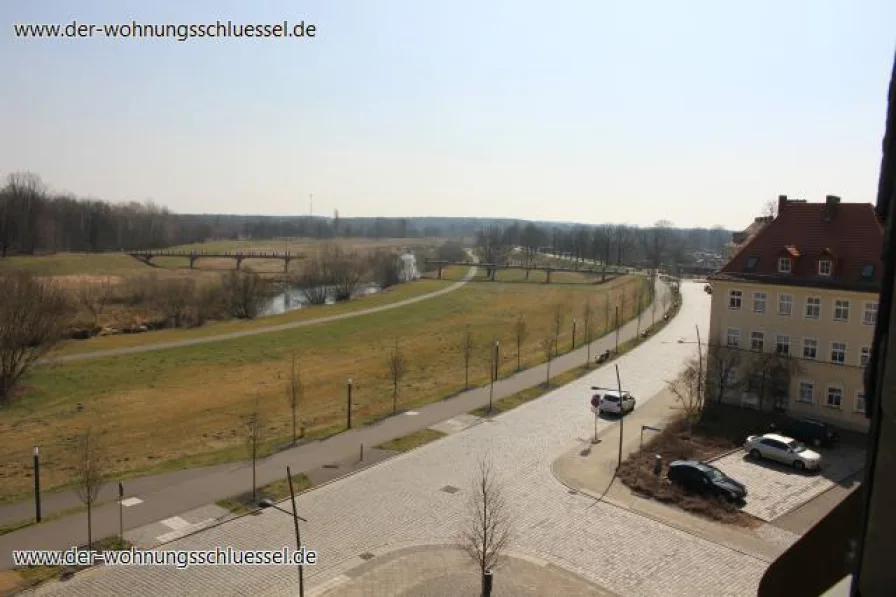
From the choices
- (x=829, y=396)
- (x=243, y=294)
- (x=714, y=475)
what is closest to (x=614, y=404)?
(x=829, y=396)

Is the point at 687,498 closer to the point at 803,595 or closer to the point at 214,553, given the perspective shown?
the point at 214,553

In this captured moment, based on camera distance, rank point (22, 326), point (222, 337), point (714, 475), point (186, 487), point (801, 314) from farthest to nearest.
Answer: point (222, 337) → point (22, 326) → point (801, 314) → point (186, 487) → point (714, 475)

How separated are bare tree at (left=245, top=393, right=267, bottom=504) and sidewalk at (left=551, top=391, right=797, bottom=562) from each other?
11386mm

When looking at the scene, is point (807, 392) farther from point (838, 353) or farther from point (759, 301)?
point (759, 301)

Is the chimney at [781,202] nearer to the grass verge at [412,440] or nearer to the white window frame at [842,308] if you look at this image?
the white window frame at [842,308]

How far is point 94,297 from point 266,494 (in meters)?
53.3

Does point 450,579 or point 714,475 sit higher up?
point 714,475

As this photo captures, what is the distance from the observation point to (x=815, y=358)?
33969 millimetres

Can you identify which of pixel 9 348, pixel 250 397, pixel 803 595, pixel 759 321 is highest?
pixel 803 595

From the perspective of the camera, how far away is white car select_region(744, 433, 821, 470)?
2736 cm

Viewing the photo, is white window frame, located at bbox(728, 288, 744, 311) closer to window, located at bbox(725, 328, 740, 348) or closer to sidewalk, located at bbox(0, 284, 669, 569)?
window, located at bbox(725, 328, 740, 348)

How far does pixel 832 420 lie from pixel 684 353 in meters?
17.8

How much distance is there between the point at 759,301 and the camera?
117 ft

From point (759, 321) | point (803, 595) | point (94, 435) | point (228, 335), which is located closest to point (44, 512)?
point (94, 435)
